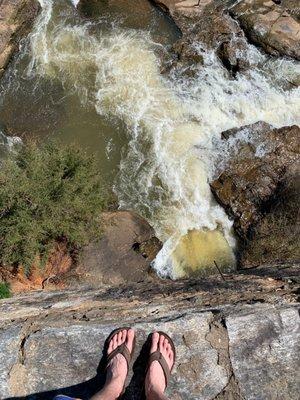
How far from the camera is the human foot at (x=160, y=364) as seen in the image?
3.45 meters

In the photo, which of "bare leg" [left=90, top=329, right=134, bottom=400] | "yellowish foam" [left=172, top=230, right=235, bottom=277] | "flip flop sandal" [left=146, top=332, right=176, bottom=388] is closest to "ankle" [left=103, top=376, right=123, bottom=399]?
"bare leg" [left=90, top=329, right=134, bottom=400]

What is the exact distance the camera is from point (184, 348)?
3.72 metres

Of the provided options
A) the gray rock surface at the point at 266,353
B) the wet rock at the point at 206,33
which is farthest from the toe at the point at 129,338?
the wet rock at the point at 206,33

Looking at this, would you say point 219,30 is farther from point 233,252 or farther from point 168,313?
point 168,313

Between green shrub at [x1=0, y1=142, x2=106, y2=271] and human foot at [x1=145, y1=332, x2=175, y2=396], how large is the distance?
467 centimetres

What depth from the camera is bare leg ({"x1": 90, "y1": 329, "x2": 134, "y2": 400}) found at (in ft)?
11.1

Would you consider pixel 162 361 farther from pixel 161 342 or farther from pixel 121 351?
pixel 121 351

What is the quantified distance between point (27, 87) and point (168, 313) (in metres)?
8.52

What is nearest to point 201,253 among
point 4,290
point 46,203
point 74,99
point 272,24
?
point 46,203

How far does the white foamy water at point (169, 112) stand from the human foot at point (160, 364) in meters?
5.61

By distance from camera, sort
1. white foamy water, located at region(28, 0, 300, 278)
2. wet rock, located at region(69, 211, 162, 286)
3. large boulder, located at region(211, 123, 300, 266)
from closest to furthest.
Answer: wet rock, located at region(69, 211, 162, 286) → large boulder, located at region(211, 123, 300, 266) → white foamy water, located at region(28, 0, 300, 278)

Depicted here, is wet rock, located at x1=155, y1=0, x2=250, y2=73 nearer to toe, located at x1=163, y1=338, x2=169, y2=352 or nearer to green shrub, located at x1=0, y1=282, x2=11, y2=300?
green shrub, located at x1=0, y1=282, x2=11, y2=300

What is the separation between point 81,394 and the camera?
3.58m

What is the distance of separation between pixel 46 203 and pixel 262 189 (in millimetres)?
4415
